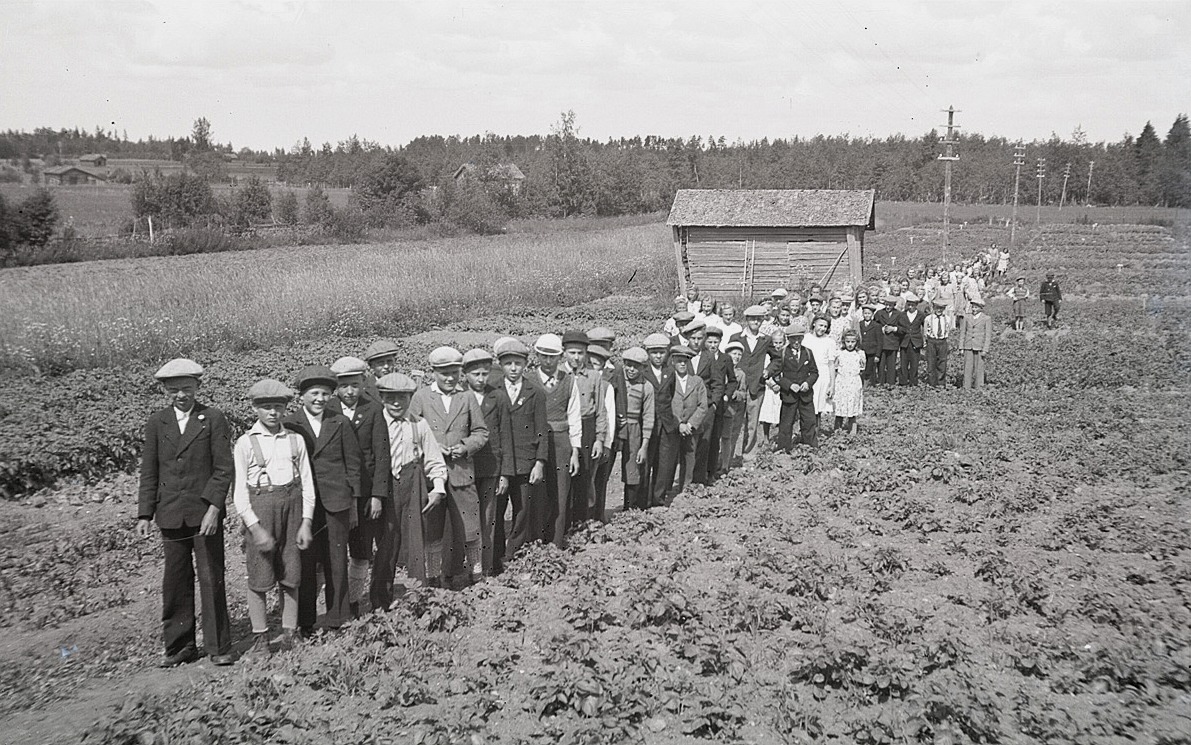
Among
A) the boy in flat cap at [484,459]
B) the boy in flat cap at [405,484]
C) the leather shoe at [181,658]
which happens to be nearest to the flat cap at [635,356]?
the boy in flat cap at [484,459]

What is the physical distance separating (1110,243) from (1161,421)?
167 feet

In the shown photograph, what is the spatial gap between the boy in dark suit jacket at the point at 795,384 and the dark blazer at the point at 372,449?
245 inches

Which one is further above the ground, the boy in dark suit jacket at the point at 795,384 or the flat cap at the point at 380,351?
the flat cap at the point at 380,351

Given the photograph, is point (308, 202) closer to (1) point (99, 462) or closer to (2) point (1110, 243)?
(1) point (99, 462)

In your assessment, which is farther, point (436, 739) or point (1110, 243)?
point (1110, 243)

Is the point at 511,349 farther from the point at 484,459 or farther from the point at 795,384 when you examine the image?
the point at 795,384

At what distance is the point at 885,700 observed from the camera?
5797mm

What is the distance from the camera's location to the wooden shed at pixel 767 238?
31.4 m

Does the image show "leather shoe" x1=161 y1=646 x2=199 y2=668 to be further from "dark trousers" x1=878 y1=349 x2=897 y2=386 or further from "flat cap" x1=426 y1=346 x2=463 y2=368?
"dark trousers" x1=878 y1=349 x2=897 y2=386

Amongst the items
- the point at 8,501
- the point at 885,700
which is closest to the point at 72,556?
the point at 8,501

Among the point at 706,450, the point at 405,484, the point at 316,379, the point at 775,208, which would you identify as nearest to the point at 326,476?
the point at 316,379

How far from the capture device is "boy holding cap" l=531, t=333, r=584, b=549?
28.6 ft

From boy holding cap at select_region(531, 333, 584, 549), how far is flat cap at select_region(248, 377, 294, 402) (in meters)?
2.71

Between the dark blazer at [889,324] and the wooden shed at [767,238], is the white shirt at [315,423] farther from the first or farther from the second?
the wooden shed at [767,238]
